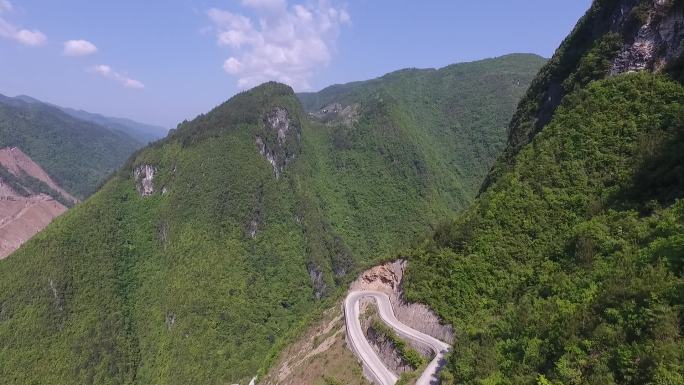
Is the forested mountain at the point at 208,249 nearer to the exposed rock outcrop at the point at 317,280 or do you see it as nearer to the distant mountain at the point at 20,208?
the exposed rock outcrop at the point at 317,280

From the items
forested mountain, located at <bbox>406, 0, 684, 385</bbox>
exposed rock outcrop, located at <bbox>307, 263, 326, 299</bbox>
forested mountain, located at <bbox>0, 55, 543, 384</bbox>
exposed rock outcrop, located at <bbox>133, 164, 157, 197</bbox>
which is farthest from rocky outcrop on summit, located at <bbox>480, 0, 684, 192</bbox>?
exposed rock outcrop, located at <bbox>133, 164, 157, 197</bbox>

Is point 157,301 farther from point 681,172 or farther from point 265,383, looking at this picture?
point 681,172

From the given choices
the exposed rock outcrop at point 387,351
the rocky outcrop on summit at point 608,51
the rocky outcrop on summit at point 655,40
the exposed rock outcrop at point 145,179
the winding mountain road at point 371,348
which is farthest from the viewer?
the exposed rock outcrop at point 145,179

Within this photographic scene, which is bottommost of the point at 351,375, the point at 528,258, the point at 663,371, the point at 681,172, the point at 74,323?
the point at 74,323

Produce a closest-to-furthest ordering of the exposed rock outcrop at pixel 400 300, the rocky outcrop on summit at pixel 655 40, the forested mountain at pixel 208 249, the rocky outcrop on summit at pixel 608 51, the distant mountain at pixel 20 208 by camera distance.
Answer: the exposed rock outcrop at pixel 400 300 → the rocky outcrop on summit at pixel 655 40 → the rocky outcrop on summit at pixel 608 51 → the forested mountain at pixel 208 249 → the distant mountain at pixel 20 208

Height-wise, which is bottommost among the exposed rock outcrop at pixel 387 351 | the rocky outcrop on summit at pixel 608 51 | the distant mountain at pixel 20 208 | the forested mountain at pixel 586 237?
the distant mountain at pixel 20 208

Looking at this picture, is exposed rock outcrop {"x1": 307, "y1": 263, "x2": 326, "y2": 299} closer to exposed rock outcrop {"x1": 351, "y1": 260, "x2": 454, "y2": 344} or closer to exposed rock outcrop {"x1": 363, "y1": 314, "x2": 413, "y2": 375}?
exposed rock outcrop {"x1": 351, "y1": 260, "x2": 454, "y2": 344}

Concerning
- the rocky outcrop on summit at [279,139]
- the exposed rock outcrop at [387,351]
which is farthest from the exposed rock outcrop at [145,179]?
the exposed rock outcrop at [387,351]

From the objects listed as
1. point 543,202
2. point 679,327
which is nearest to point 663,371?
point 679,327
